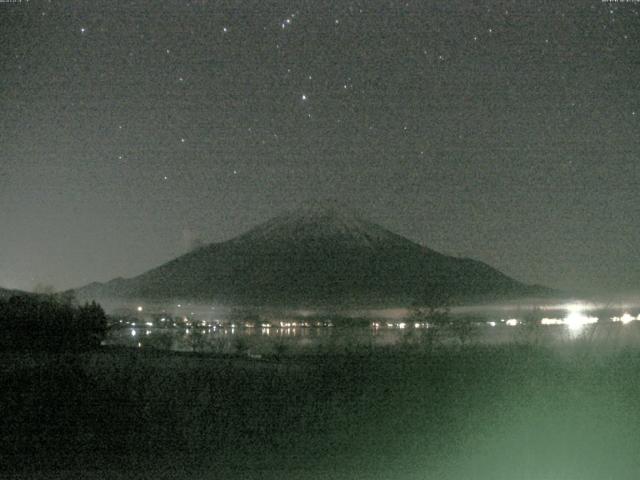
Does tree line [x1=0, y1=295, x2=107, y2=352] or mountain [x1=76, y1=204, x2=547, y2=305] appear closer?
tree line [x1=0, y1=295, x2=107, y2=352]

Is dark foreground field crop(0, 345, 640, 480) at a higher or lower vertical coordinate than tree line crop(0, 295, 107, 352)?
lower

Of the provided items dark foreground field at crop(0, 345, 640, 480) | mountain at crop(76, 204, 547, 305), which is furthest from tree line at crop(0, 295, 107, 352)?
mountain at crop(76, 204, 547, 305)

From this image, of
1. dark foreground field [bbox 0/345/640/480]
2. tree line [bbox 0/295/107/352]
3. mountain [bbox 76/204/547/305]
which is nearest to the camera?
dark foreground field [bbox 0/345/640/480]

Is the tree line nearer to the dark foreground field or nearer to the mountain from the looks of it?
the dark foreground field

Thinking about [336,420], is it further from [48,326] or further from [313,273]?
[313,273]

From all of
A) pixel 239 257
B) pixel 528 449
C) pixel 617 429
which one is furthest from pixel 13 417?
pixel 239 257

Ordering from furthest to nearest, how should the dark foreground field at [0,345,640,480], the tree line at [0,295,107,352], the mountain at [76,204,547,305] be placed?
the mountain at [76,204,547,305] < the tree line at [0,295,107,352] < the dark foreground field at [0,345,640,480]

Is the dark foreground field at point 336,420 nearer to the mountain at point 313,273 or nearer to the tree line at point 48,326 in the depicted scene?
the tree line at point 48,326
